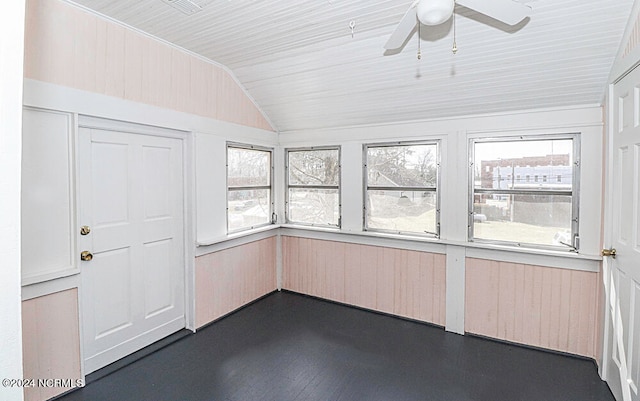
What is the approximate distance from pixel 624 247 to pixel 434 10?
2.02 metres

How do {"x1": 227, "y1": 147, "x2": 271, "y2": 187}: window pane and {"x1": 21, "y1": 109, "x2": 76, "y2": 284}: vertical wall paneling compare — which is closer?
{"x1": 21, "y1": 109, "x2": 76, "y2": 284}: vertical wall paneling

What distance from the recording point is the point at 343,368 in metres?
2.69

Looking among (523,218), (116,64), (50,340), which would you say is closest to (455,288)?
(523,218)

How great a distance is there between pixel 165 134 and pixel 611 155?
3.61 metres

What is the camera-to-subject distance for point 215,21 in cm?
253

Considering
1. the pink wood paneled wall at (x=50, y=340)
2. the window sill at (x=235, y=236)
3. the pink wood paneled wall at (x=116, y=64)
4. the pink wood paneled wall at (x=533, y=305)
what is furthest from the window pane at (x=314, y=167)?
the pink wood paneled wall at (x=50, y=340)

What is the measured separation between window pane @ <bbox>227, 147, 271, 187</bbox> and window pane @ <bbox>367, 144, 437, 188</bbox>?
135cm

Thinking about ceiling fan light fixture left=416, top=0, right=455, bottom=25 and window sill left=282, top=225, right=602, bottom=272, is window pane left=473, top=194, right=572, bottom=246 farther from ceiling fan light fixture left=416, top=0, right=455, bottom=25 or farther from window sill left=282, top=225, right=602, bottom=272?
ceiling fan light fixture left=416, top=0, right=455, bottom=25

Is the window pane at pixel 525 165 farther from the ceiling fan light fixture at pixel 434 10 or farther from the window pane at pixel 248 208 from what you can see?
the window pane at pixel 248 208

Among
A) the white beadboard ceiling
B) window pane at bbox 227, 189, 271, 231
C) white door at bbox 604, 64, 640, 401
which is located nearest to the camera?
white door at bbox 604, 64, 640, 401

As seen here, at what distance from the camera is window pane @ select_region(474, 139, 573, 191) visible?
2.89 meters

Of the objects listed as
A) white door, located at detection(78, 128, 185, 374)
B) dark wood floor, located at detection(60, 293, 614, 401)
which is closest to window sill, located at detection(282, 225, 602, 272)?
dark wood floor, located at detection(60, 293, 614, 401)

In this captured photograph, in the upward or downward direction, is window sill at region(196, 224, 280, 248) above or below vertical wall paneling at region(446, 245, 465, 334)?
above

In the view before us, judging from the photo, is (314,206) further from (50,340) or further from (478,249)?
(50,340)
